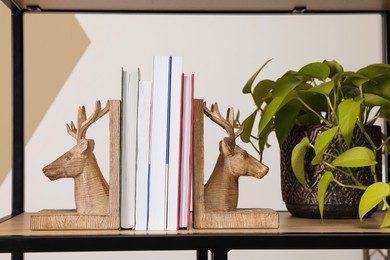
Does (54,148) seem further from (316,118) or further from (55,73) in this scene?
(316,118)

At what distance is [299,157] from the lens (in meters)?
1.24

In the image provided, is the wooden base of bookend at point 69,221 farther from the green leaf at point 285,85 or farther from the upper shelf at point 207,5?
the upper shelf at point 207,5

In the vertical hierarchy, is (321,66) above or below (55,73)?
below

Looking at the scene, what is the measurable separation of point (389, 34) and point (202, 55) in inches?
78.8

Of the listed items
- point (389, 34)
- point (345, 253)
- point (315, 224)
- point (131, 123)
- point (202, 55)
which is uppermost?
point (202, 55)

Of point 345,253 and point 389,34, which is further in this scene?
point 345,253

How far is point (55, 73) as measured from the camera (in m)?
3.55

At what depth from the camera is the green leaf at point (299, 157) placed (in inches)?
48.4

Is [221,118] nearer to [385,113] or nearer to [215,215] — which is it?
[215,215]

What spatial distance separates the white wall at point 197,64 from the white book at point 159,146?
2.35 metres

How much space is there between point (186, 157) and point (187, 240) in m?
0.16

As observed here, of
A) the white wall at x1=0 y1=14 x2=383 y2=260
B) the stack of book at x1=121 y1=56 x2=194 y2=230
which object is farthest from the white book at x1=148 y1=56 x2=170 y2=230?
the white wall at x1=0 y1=14 x2=383 y2=260

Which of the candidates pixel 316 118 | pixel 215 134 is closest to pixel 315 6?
pixel 316 118

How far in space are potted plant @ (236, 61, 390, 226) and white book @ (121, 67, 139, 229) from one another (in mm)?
240
